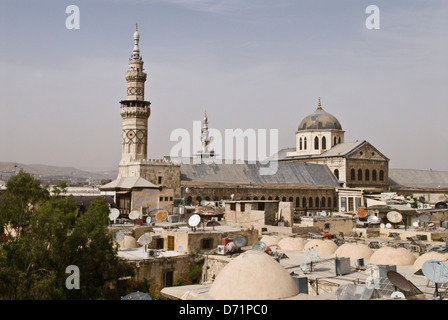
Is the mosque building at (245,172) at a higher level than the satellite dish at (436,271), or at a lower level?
higher

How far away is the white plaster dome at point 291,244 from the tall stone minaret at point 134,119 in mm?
22455

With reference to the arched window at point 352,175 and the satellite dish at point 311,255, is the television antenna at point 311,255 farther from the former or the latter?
the arched window at point 352,175

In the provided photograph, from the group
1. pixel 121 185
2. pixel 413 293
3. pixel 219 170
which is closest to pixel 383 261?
pixel 413 293

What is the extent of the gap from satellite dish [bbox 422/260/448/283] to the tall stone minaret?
3424 centimetres

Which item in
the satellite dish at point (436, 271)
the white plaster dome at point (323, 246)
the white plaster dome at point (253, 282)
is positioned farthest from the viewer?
the white plaster dome at point (323, 246)

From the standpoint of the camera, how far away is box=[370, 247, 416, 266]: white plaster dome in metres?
20.4

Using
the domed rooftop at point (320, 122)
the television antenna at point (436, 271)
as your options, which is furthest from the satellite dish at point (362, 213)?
the television antenna at point (436, 271)

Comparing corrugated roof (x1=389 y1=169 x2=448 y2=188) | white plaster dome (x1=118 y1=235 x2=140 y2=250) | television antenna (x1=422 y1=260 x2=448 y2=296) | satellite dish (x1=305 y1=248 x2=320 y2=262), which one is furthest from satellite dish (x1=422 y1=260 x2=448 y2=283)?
corrugated roof (x1=389 y1=169 x2=448 y2=188)

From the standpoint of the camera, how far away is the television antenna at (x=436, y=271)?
45.8 ft

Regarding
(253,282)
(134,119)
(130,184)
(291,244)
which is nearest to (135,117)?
(134,119)

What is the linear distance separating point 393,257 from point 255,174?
33956 mm

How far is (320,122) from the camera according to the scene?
66.5 meters

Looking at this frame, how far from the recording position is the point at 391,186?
216 feet

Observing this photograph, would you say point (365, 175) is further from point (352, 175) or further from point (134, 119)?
point (134, 119)
